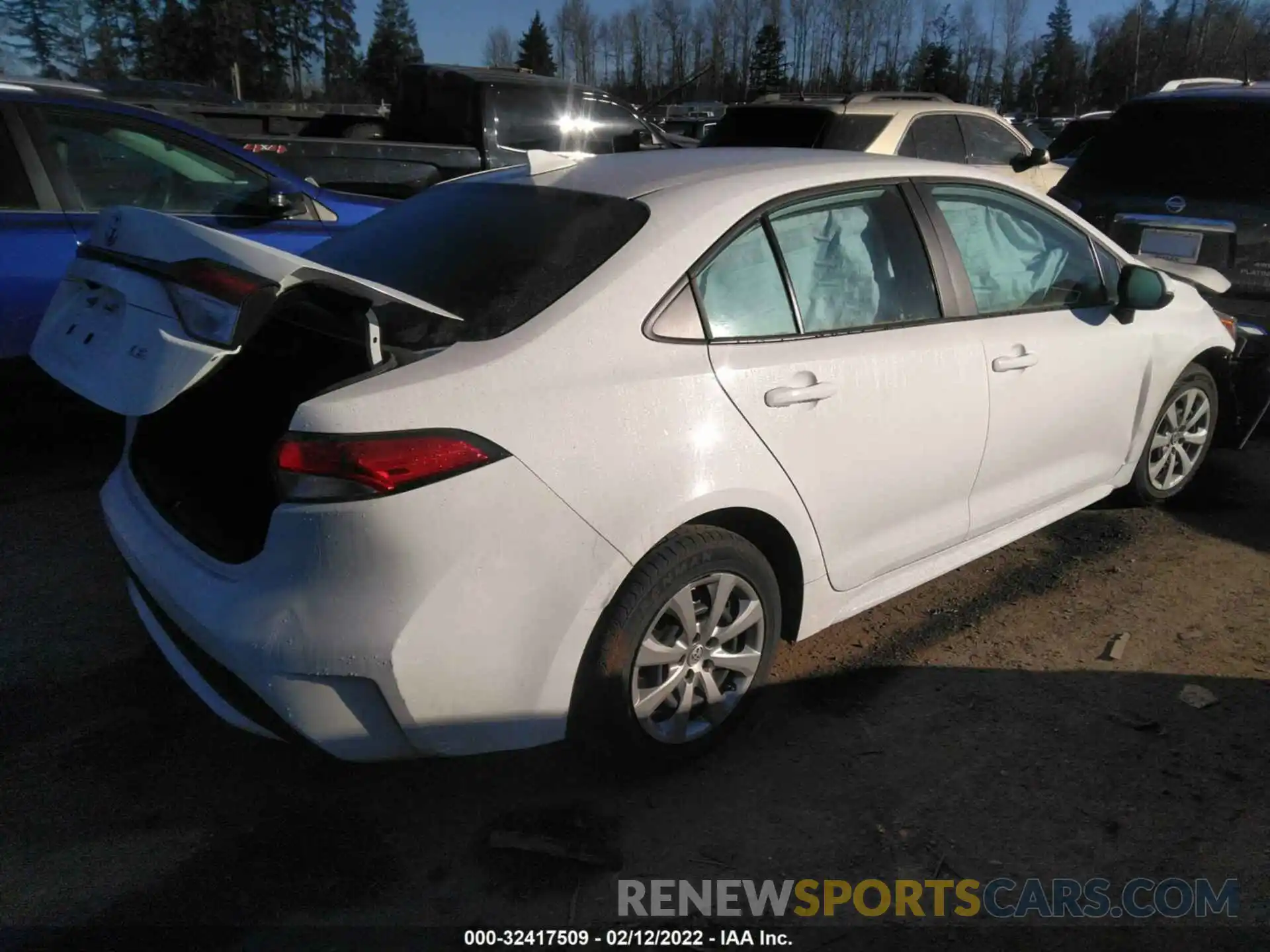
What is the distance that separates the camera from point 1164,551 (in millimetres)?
4277

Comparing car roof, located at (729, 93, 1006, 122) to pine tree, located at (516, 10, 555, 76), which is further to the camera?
pine tree, located at (516, 10, 555, 76)

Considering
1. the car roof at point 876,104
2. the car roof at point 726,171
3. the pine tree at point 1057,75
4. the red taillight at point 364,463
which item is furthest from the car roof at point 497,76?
the pine tree at point 1057,75

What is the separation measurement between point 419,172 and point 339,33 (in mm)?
55901

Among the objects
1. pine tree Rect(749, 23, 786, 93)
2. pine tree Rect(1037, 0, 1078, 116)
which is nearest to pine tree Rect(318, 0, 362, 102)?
pine tree Rect(749, 23, 786, 93)

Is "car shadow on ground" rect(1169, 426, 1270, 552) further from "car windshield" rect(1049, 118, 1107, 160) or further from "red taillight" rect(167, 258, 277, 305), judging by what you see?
"car windshield" rect(1049, 118, 1107, 160)

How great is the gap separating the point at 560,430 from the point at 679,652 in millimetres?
736

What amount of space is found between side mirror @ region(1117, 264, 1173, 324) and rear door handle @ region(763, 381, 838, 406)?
5.58ft

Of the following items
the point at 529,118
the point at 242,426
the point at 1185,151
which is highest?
the point at 529,118

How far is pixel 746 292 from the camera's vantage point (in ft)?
9.14

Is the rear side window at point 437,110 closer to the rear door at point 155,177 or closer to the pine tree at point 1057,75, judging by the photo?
the rear door at point 155,177

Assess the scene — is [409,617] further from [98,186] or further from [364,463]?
[98,186]

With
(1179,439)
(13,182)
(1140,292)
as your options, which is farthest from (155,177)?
(1179,439)

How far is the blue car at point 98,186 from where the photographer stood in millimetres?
4410

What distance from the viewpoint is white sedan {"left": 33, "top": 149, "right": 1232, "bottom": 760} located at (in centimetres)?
216
